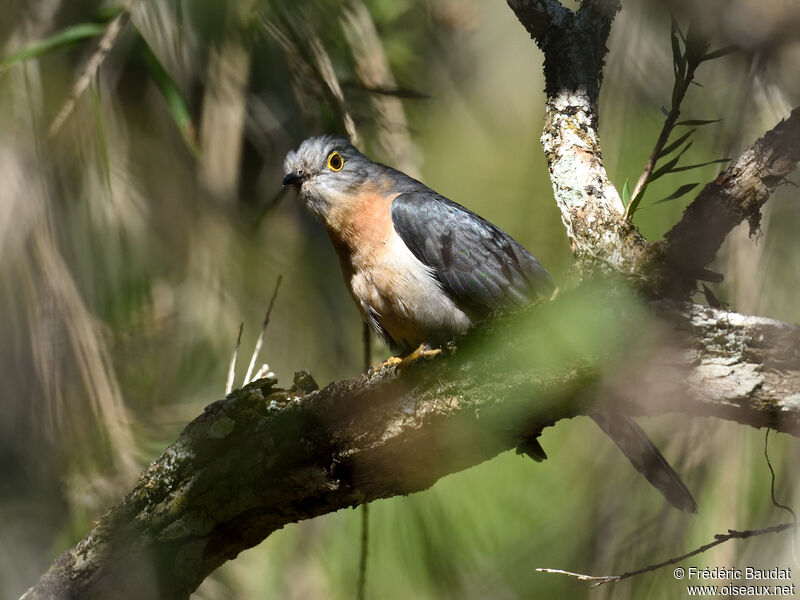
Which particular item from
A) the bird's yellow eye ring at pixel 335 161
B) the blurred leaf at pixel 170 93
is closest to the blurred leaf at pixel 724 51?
the blurred leaf at pixel 170 93

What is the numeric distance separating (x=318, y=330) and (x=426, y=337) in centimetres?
103

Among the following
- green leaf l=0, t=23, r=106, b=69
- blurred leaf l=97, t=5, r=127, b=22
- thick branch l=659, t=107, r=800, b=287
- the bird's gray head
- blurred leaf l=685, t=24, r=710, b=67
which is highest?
blurred leaf l=97, t=5, r=127, b=22

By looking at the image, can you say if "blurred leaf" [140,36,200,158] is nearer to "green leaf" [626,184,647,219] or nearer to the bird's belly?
the bird's belly

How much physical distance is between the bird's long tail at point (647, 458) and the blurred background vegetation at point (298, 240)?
0.26 feet

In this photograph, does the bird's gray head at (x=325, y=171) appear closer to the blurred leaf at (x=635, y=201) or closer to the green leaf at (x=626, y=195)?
the green leaf at (x=626, y=195)

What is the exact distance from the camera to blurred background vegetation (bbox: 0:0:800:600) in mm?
2863

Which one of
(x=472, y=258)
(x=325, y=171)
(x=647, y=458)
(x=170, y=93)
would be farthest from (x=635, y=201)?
(x=325, y=171)

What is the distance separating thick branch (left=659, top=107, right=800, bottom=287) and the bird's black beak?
2613 mm

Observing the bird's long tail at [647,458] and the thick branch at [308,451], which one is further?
the bird's long tail at [647,458]

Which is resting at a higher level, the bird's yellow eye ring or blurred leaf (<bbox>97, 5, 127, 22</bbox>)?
blurred leaf (<bbox>97, 5, 127, 22</bbox>)

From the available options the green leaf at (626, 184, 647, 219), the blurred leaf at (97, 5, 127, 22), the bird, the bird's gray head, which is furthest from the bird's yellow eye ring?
the green leaf at (626, 184, 647, 219)

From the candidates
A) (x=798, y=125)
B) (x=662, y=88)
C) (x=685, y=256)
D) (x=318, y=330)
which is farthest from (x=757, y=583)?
(x=318, y=330)

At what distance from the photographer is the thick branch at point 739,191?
6.77 ft

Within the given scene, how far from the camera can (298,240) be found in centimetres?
508
